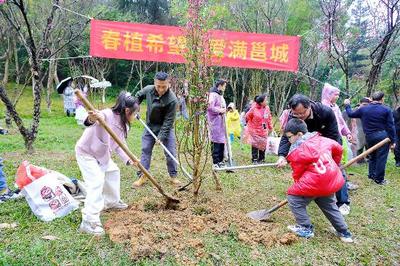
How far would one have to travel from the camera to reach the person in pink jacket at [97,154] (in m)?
3.53

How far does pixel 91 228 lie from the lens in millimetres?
3523

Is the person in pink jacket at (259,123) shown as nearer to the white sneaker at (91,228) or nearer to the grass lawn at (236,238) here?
the grass lawn at (236,238)

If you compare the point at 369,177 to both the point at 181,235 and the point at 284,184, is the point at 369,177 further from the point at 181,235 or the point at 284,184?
the point at 181,235

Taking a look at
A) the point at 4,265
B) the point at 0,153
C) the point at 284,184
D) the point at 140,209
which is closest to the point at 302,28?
the point at 284,184

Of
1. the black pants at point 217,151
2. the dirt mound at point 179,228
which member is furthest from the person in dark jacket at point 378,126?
the dirt mound at point 179,228

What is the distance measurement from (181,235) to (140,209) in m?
0.81

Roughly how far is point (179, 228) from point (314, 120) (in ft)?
6.55

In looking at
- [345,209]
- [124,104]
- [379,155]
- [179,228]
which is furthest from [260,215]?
[379,155]

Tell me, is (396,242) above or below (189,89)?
below

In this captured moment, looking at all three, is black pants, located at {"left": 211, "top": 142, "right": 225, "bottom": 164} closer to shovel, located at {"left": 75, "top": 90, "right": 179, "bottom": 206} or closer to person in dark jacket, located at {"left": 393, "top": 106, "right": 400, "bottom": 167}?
shovel, located at {"left": 75, "top": 90, "right": 179, "bottom": 206}

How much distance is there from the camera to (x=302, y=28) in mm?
16906

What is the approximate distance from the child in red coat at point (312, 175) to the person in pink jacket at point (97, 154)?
168 centimetres

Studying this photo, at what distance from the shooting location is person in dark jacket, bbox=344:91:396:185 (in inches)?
251

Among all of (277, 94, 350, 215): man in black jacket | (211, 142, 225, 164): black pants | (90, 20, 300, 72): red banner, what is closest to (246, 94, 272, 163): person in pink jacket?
(211, 142, 225, 164): black pants
